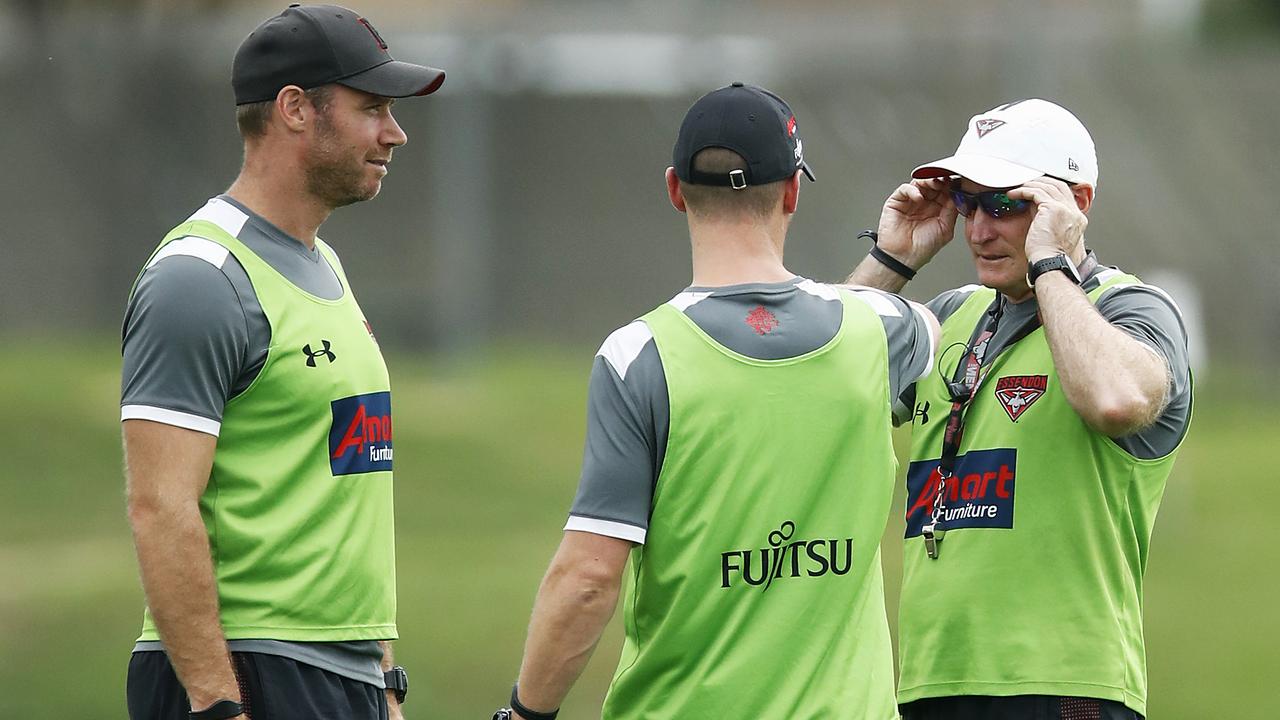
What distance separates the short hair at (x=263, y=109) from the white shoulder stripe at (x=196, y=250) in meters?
0.38

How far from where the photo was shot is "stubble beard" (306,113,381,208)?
4195 mm

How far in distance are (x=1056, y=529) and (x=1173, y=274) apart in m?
19.3

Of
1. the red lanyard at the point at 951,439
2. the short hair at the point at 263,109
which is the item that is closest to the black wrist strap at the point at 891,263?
the red lanyard at the point at 951,439

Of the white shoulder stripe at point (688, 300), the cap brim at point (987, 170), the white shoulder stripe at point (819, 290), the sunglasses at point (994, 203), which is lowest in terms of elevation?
the white shoulder stripe at point (688, 300)

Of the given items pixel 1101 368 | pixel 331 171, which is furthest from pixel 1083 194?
pixel 331 171

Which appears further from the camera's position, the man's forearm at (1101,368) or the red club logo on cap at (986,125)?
the red club logo on cap at (986,125)

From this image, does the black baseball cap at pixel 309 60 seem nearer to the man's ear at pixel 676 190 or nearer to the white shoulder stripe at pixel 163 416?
the man's ear at pixel 676 190

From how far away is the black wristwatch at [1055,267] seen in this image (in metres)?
4.16

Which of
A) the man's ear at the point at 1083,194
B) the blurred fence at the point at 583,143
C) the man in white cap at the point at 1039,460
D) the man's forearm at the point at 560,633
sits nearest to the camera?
the man's forearm at the point at 560,633

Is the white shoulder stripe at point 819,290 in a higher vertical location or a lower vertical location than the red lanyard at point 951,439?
higher

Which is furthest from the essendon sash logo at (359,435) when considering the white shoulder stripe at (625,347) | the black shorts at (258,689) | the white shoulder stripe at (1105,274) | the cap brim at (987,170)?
the white shoulder stripe at (1105,274)

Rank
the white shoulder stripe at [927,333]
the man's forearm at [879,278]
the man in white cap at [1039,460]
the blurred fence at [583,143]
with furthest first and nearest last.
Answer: the blurred fence at [583,143] < the man's forearm at [879,278] < the man in white cap at [1039,460] < the white shoulder stripe at [927,333]

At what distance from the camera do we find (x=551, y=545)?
1285cm

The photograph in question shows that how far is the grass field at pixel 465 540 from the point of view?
9.39 meters
